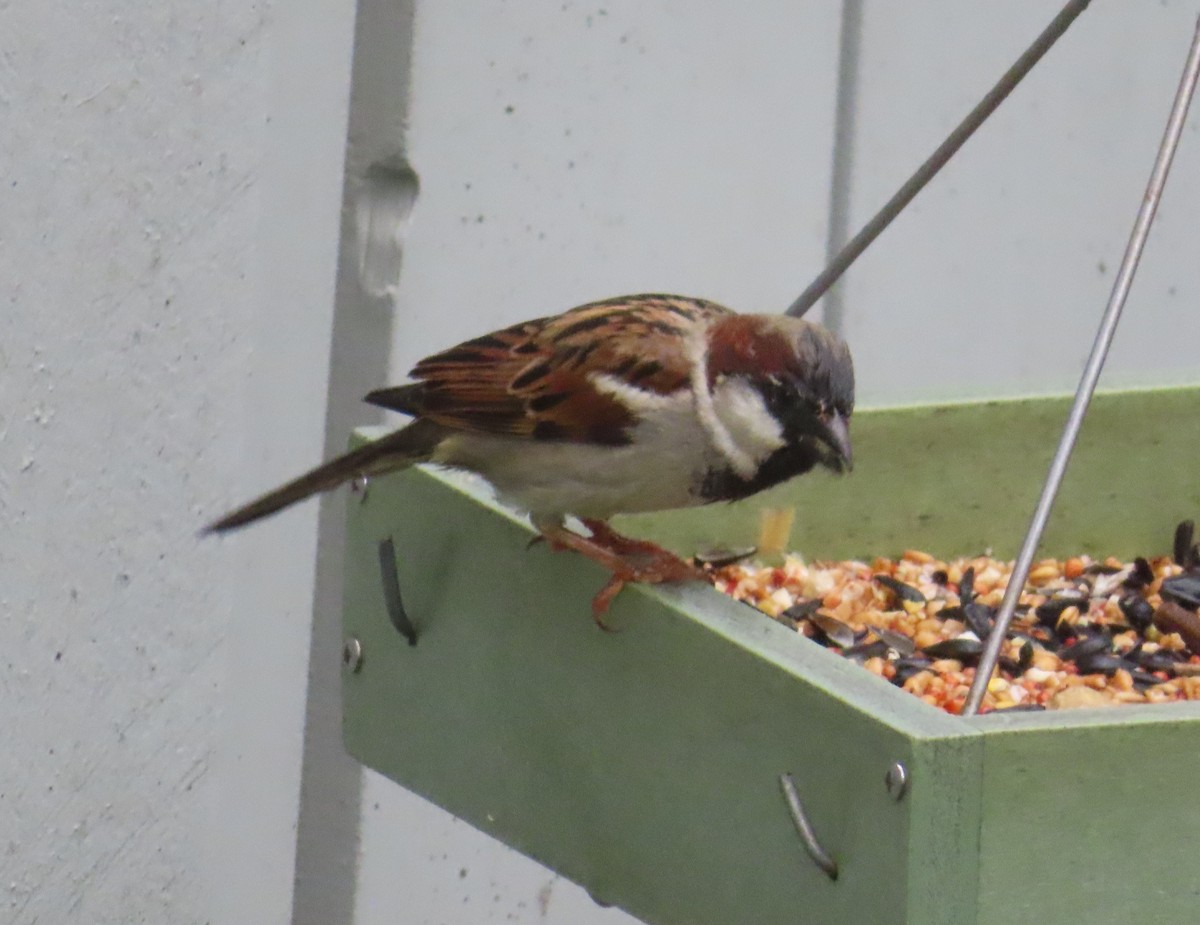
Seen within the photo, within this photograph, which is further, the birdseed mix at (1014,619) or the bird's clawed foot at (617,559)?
the birdseed mix at (1014,619)

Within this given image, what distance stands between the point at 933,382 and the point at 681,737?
62.5 inches

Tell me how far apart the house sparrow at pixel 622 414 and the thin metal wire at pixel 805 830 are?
1.02ft

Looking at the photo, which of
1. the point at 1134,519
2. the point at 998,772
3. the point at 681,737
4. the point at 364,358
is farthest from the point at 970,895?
the point at 364,358

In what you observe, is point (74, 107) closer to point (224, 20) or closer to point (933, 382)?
point (224, 20)

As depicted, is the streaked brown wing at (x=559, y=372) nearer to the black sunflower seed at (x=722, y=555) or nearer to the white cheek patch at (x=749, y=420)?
the white cheek patch at (x=749, y=420)

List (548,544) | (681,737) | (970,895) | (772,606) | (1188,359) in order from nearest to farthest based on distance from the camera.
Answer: (970,895)
(681,737)
(548,544)
(772,606)
(1188,359)

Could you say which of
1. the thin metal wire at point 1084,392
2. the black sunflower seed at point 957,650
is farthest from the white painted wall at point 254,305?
the thin metal wire at point 1084,392

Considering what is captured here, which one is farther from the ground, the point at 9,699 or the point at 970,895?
the point at 970,895

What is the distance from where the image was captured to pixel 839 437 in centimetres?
155

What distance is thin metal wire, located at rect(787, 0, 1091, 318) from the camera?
1.50 meters

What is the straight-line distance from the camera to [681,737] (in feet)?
4.45

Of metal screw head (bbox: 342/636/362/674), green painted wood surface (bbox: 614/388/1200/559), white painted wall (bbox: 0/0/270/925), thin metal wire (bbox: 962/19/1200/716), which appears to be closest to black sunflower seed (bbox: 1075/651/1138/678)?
green painted wood surface (bbox: 614/388/1200/559)

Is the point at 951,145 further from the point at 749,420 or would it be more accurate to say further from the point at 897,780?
the point at 897,780

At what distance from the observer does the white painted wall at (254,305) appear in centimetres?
231
